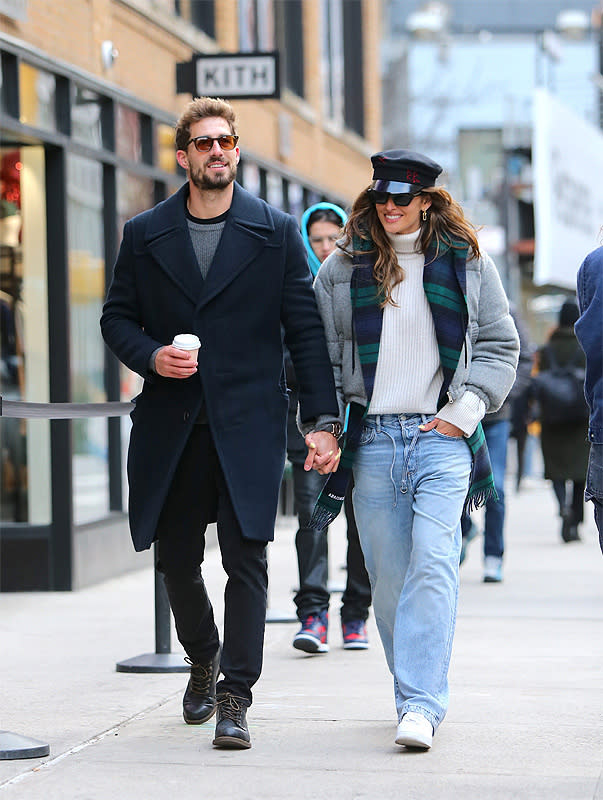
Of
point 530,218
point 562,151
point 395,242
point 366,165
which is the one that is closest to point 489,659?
point 395,242

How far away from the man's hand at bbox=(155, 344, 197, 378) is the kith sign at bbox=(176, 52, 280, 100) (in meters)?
5.18

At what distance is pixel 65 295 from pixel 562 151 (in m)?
10.1

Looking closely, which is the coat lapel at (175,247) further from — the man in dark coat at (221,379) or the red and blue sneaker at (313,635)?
the red and blue sneaker at (313,635)

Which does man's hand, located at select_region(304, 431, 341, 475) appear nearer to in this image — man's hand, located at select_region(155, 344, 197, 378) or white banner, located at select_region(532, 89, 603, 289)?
man's hand, located at select_region(155, 344, 197, 378)

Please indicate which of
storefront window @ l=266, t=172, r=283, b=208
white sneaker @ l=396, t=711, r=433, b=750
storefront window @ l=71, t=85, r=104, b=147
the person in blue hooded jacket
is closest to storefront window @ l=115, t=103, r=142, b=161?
storefront window @ l=71, t=85, r=104, b=147

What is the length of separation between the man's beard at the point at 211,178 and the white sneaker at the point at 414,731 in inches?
72.8

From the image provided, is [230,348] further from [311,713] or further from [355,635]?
[355,635]

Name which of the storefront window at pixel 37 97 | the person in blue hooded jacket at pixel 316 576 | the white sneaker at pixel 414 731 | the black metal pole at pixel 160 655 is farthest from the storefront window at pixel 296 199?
the white sneaker at pixel 414 731

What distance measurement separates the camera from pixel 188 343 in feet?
17.2

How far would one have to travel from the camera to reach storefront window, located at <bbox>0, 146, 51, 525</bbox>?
10.2 meters

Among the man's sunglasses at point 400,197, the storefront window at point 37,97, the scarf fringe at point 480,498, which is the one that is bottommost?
the scarf fringe at point 480,498

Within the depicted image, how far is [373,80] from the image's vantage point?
22828mm

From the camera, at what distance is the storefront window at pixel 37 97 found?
9727 mm

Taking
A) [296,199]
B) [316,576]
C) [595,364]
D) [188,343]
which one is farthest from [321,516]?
[296,199]
